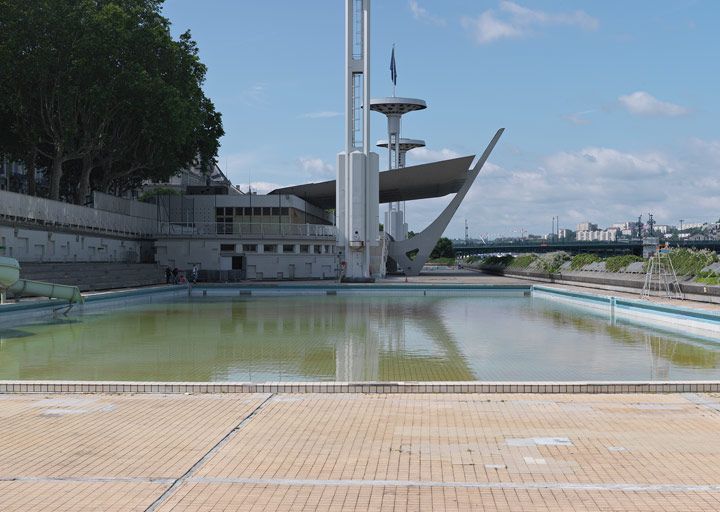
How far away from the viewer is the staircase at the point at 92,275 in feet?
92.3

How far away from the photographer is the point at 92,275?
31750 mm

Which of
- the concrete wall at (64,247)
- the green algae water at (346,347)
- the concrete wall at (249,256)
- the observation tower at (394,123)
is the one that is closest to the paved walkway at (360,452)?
the green algae water at (346,347)

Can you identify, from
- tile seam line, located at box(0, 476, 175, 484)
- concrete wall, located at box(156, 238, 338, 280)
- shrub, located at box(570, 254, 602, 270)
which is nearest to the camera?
tile seam line, located at box(0, 476, 175, 484)

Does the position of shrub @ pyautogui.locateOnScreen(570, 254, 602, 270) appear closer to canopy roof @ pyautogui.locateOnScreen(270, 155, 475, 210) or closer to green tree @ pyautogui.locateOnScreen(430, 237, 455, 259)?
canopy roof @ pyautogui.locateOnScreen(270, 155, 475, 210)

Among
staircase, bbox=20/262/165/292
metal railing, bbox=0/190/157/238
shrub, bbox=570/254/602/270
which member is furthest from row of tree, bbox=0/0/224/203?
shrub, bbox=570/254/602/270

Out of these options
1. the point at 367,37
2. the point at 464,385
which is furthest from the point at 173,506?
the point at 367,37

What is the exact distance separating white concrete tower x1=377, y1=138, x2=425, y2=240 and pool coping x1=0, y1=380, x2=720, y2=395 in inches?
3050

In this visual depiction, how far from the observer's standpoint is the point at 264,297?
3161cm

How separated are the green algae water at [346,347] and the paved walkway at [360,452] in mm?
2390

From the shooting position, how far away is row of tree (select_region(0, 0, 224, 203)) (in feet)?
104

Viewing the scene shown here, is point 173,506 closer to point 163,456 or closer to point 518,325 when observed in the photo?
point 163,456

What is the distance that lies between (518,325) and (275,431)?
12.9 meters

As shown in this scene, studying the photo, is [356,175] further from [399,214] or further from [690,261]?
[399,214]

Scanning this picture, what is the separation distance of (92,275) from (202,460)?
90.6 ft
